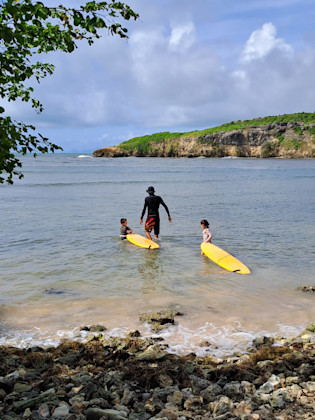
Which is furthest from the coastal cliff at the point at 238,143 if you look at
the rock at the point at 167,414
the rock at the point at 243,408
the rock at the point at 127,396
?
the rock at the point at 167,414

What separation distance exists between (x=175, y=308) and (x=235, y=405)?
167 inches

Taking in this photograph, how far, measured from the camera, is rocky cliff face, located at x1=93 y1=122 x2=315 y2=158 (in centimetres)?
11138

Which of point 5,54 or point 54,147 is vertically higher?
point 5,54

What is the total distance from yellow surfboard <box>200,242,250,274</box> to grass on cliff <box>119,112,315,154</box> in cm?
11627

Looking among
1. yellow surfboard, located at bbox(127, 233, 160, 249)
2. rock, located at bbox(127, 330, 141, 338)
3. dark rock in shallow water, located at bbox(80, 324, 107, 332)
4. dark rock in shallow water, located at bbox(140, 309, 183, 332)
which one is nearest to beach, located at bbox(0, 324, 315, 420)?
rock, located at bbox(127, 330, 141, 338)

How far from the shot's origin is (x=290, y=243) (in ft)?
50.4

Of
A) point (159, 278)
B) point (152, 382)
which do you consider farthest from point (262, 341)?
point (159, 278)

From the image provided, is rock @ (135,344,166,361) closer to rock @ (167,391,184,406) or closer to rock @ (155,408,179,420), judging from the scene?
rock @ (167,391,184,406)

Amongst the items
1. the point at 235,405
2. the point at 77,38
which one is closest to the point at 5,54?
the point at 77,38

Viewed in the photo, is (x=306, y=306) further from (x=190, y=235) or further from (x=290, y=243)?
(x=190, y=235)

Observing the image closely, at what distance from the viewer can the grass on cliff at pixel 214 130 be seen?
126938 millimetres

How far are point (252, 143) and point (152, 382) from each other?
120 meters

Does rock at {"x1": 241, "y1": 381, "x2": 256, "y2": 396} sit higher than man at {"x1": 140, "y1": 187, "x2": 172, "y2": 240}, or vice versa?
man at {"x1": 140, "y1": 187, "x2": 172, "y2": 240}

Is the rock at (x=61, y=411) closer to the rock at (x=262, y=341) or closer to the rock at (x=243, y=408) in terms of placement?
the rock at (x=243, y=408)
